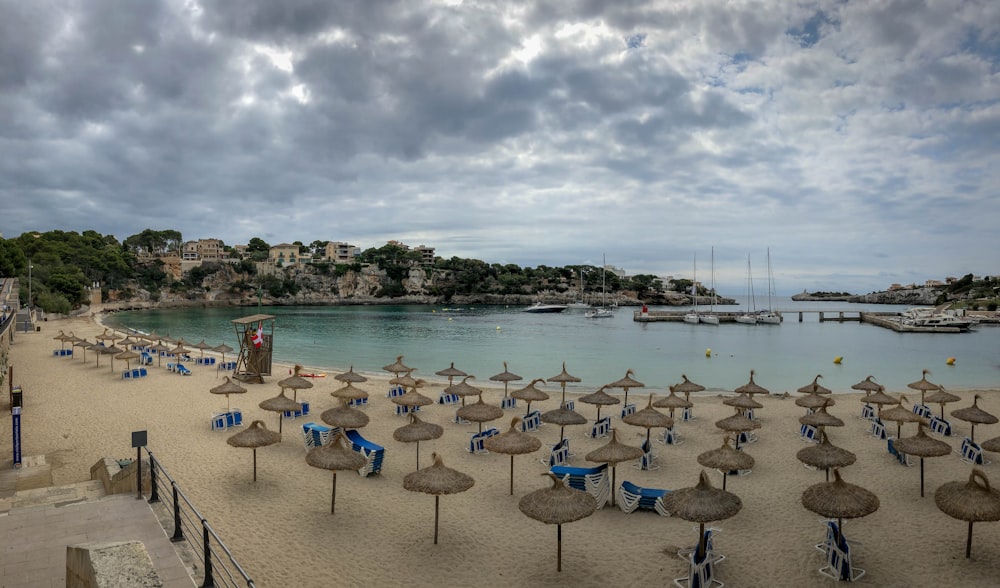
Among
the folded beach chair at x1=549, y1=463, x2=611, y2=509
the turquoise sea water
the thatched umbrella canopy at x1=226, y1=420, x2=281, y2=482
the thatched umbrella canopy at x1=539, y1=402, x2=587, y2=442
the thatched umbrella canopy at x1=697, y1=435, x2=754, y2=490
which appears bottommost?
the turquoise sea water

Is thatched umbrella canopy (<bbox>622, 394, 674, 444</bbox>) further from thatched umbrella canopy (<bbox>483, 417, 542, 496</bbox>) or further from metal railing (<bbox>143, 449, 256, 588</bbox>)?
metal railing (<bbox>143, 449, 256, 588</bbox>)

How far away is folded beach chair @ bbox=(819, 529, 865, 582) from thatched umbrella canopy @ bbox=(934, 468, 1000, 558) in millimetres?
1422

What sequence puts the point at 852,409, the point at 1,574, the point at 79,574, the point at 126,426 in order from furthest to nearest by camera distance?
the point at 852,409 < the point at 126,426 < the point at 1,574 < the point at 79,574

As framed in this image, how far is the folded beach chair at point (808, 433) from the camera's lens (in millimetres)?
14844

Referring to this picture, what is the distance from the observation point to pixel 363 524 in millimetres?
9328

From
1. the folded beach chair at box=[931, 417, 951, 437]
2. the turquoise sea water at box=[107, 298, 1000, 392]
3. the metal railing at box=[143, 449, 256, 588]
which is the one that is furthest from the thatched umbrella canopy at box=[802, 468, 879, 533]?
the turquoise sea water at box=[107, 298, 1000, 392]

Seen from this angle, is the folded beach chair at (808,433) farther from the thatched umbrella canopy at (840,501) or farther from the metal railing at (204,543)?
the metal railing at (204,543)

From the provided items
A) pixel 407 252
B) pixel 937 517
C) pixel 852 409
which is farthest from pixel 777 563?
pixel 407 252

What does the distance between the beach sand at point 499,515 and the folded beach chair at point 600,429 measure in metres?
0.27

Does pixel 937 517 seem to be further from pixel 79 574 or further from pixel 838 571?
pixel 79 574

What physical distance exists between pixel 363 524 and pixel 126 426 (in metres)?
10.3

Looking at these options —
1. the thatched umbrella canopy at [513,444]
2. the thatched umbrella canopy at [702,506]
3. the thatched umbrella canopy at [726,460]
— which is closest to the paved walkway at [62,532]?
the thatched umbrella canopy at [513,444]

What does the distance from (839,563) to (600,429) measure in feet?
25.8

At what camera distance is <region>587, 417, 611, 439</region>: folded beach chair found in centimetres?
1517
